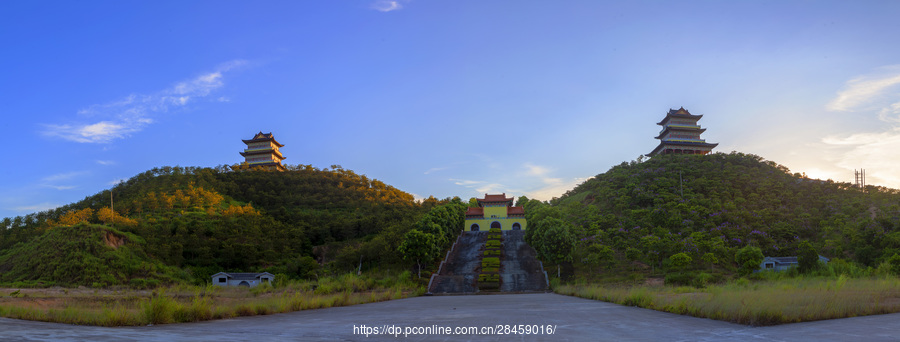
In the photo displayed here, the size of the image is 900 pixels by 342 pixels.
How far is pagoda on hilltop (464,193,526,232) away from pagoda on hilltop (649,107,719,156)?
26863 mm

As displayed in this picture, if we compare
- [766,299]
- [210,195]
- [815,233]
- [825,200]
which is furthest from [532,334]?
[210,195]

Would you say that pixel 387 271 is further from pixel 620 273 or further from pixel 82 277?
pixel 82 277

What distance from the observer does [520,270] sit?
33.9 meters

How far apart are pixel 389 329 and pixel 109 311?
224 inches

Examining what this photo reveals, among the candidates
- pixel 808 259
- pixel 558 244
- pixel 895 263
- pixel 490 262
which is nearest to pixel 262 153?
pixel 490 262

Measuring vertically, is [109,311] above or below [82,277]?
above

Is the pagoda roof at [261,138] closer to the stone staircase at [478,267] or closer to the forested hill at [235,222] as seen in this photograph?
the forested hill at [235,222]

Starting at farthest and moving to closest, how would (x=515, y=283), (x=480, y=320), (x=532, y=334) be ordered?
(x=515, y=283) < (x=480, y=320) < (x=532, y=334)

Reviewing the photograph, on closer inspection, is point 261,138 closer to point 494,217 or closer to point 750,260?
point 494,217

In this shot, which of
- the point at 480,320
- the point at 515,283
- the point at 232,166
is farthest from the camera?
the point at 232,166

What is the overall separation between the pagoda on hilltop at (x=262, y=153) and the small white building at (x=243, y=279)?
42.0 metres

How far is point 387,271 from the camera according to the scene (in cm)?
3462

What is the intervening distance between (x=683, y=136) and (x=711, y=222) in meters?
35.4

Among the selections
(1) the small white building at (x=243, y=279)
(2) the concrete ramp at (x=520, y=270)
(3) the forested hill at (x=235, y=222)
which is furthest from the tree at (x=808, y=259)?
(1) the small white building at (x=243, y=279)
